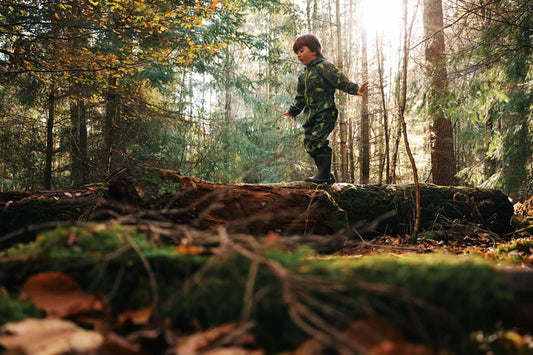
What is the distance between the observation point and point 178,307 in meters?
0.96

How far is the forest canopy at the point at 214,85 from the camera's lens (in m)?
5.26

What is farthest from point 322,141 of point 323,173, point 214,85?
point 214,85

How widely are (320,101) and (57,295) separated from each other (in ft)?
17.1

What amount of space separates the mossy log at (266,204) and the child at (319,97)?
37.7 inches

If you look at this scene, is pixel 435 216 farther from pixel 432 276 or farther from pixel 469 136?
pixel 469 136

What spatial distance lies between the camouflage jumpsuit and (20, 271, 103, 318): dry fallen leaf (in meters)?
4.75

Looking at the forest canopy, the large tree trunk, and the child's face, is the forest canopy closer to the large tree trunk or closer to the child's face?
the large tree trunk

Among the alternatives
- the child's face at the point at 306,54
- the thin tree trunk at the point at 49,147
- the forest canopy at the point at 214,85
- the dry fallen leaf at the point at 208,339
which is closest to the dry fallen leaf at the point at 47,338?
the dry fallen leaf at the point at 208,339

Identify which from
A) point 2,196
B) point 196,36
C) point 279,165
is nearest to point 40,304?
point 2,196

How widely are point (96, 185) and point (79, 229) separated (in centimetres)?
338

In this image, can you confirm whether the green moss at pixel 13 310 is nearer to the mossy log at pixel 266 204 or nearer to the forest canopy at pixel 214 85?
the mossy log at pixel 266 204

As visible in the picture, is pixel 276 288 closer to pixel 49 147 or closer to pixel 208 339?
pixel 208 339

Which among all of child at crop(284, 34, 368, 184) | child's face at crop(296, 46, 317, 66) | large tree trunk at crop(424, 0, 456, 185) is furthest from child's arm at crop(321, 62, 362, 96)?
large tree trunk at crop(424, 0, 456, 185)

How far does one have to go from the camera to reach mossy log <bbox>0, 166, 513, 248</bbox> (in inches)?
133
